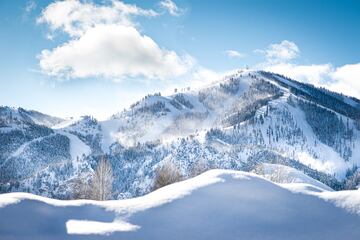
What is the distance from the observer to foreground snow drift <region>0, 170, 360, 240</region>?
17016 millimetres

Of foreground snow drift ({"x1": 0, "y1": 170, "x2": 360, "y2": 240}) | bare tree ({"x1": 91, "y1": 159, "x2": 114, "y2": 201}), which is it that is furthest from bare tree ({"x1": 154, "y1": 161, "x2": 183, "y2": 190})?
foreground snow drift ({"x1": 0, "y1": 170, "x2": 360, "y2": 240})

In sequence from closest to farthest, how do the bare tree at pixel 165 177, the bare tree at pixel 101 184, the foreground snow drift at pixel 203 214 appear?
1. the foreground snow drift at pixel 203 214
2. the bare tree at pixel 101 184
3. the bare tree at pixel 165 177

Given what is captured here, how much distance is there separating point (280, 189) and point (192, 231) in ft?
14.9

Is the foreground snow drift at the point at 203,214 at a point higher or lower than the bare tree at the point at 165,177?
lower

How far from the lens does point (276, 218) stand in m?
17.6

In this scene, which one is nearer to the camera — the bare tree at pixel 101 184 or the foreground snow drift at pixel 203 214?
the foreground snow drift at pixel 203 214

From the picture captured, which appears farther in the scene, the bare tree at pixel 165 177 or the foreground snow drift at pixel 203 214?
the bare tree at pixel 165 177

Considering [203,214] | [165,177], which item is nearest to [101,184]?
[165,177]

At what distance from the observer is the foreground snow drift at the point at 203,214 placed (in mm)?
17016

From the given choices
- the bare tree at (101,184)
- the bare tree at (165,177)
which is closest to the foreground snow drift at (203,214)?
the bare tree at (101,184)

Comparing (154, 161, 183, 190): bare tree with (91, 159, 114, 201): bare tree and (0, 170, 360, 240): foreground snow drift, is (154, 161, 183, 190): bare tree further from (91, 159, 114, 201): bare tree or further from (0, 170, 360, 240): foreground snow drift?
(0, 170, 360, 240): foreground snow drift

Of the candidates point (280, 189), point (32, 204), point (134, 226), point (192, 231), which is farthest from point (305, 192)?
point (32, 204)

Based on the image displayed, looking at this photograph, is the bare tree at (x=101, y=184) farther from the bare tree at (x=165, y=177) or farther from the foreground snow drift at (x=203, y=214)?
the foreground snow drift at (x=203, y=214)

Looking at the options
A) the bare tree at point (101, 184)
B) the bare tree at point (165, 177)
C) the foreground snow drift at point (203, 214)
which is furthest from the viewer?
the bare tree at point (165, 177)
